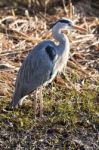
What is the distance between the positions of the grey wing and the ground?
28 cm

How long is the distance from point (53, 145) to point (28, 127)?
346 millimetres

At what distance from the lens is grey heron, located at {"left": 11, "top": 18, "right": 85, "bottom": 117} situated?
18.8ft

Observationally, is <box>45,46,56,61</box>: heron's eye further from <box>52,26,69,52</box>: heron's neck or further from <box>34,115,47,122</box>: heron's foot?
<box>34,115,47,122</box>: heron's foot

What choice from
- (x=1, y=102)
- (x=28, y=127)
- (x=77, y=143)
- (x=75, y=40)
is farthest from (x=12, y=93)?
(x=75, y=40)

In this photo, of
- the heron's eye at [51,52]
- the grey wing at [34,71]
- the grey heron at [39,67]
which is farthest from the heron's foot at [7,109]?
the heron's eye at [51,52]

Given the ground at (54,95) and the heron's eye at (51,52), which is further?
the heron's eye at (51,52)

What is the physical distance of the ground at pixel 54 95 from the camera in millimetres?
5461

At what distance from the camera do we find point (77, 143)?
214 inches

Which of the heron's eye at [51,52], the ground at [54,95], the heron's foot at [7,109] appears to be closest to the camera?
the ground at [54,95]

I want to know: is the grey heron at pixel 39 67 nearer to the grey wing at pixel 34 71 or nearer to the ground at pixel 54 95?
the grey wing at pixel 34 71

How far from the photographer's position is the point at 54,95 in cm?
628

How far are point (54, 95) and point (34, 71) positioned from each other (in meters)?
0.58

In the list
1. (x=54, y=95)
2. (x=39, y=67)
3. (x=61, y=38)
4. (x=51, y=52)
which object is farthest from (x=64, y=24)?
(x=54, y=95)

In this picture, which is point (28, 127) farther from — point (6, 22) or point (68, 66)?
point (6, 22)
